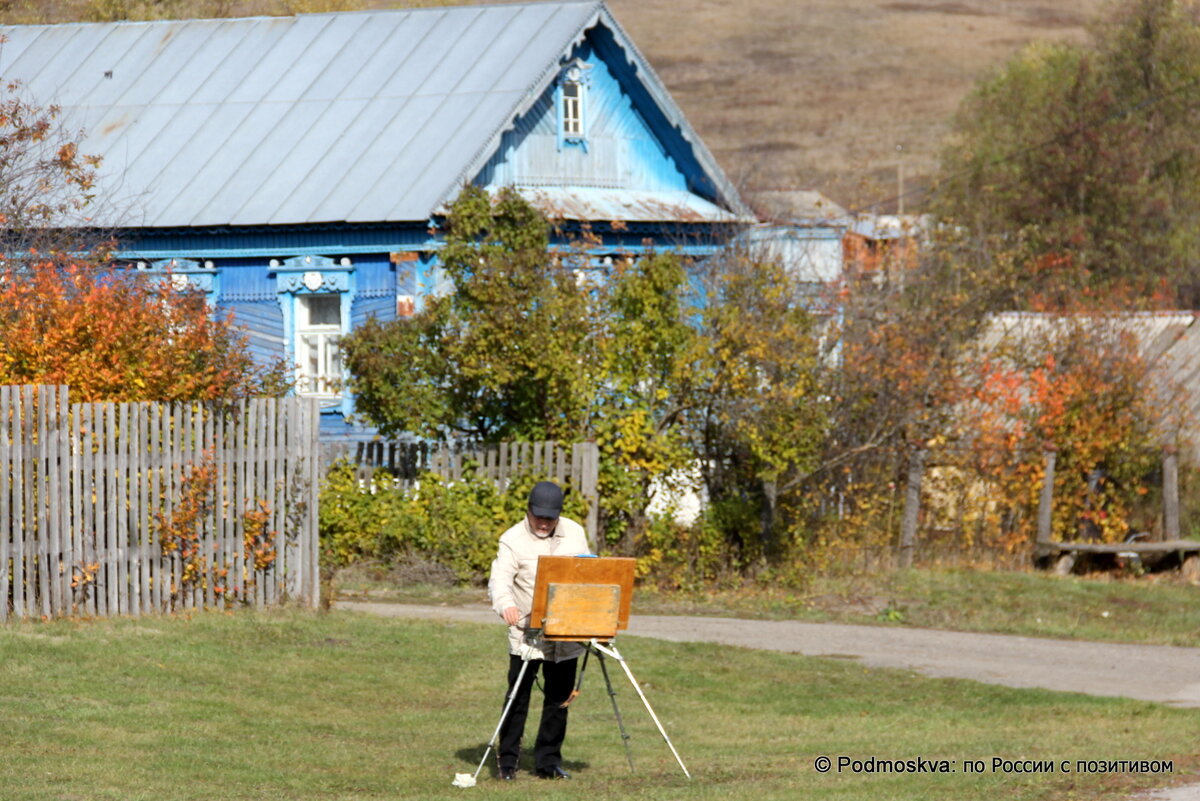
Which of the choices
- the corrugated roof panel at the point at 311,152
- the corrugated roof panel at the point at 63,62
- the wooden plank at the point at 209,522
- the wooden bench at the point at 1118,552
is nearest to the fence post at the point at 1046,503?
the wooden bench at the point at 1118,552

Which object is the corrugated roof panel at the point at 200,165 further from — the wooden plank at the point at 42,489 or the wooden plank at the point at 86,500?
the wooden plank at the point at 42,489

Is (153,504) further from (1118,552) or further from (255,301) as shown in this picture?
(1118,552)

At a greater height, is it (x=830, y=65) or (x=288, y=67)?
(x=830, y=65)

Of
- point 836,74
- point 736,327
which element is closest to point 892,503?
point 736,327

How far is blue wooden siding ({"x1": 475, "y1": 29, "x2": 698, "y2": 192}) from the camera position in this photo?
86.5ft

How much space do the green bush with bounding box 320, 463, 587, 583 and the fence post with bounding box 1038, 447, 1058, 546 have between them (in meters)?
6.09

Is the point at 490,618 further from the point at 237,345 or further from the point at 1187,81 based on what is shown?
the point at 1187,81

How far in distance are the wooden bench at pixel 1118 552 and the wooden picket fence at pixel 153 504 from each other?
9827 millimetres

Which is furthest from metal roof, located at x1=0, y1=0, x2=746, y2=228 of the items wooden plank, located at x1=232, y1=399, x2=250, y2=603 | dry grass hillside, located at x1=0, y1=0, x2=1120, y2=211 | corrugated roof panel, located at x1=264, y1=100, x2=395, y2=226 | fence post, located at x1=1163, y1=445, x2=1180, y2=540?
dry grass hillside, located at x1=0, y1=0, x2=1120, y2=211

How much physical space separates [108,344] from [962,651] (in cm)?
782

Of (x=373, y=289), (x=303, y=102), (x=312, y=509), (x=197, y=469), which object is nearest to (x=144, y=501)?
(x=197, y=469)

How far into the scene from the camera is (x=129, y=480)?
1427cm

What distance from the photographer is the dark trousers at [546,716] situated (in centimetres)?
978

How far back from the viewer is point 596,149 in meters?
27.6
